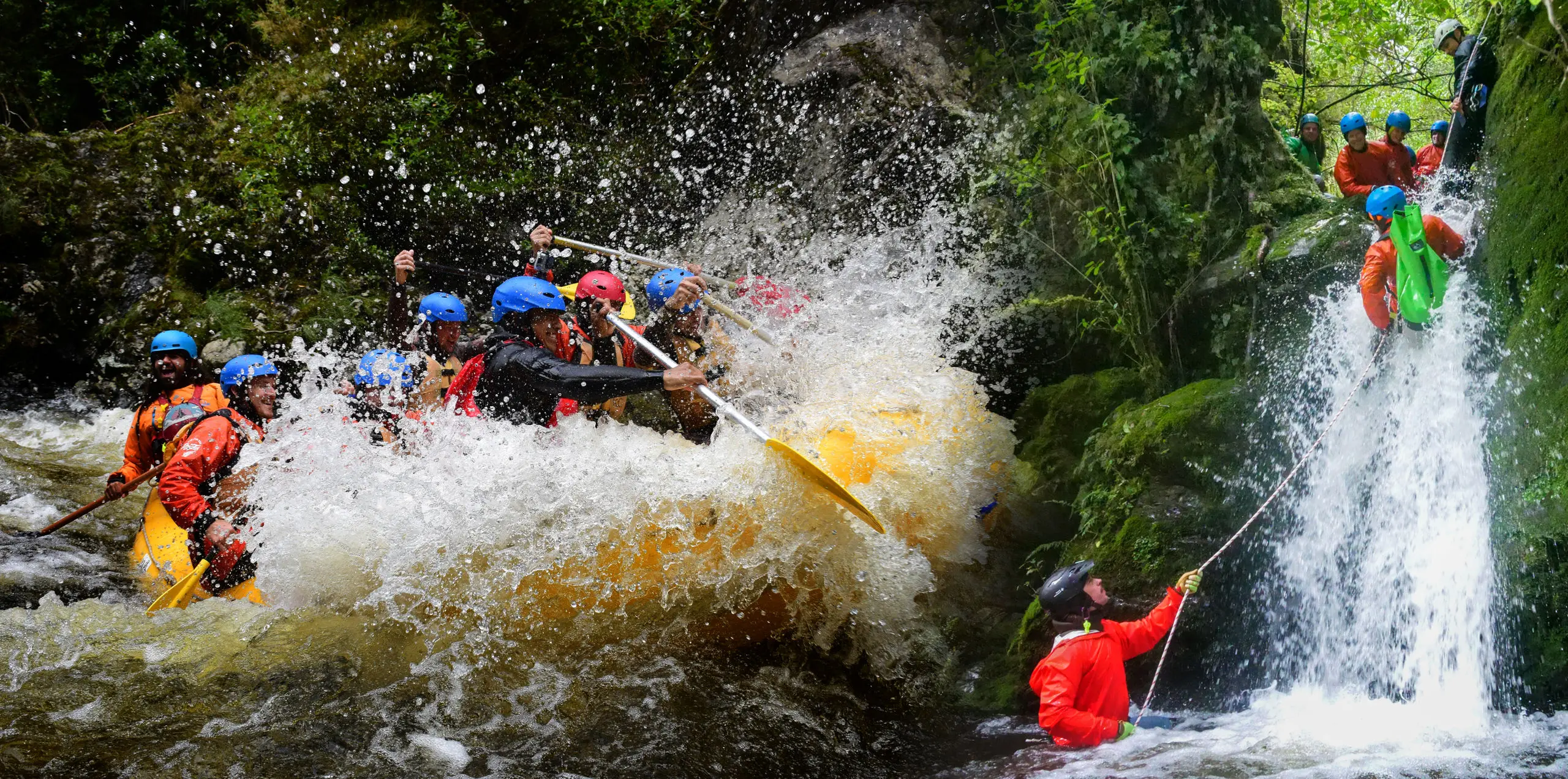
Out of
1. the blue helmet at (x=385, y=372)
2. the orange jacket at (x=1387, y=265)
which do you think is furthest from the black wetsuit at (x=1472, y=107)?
the blue helmet at (x=385, y=372)

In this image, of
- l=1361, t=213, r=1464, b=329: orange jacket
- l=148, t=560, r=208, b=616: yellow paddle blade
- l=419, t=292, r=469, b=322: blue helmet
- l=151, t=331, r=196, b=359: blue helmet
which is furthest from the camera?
l=419, t=292, r=469, b=322: blue helmet

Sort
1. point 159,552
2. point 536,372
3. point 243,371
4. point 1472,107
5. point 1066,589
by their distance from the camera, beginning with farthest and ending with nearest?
point 243,371 < point 159,552 < point 1472,107 < point 536,372 < point 1066,589


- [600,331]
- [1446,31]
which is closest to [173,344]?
[600,331]

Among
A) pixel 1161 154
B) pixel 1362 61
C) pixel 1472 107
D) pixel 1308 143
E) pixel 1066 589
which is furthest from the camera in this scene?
pixel 1362 61

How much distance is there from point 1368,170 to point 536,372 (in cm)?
473

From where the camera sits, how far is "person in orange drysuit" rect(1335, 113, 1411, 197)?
6.14 m

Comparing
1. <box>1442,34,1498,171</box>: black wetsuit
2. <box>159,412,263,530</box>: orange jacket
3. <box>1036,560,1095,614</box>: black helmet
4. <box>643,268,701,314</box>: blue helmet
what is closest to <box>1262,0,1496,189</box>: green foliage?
<box>1442,34,1498,171</box>: black wetsuit

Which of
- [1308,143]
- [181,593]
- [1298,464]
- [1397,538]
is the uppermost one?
[1308,143]

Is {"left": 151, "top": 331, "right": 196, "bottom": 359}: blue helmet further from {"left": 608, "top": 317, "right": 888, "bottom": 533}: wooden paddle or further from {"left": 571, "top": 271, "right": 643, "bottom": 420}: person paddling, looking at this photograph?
{"left": 608, "top": 317, "right": 888, "bottom": 533}: wooden paddle

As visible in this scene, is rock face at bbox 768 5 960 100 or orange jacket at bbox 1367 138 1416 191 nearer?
orange jacket at bbox 1367 138 1416 191

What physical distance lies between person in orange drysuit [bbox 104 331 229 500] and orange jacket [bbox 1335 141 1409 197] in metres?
6.34

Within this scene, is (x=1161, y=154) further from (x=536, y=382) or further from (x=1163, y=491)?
(x=536, y=382)

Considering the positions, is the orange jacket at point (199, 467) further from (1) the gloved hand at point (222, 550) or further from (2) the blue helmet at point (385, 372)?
(2) the blue helmet at point (385, 372)

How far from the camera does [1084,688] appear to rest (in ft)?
13.4
